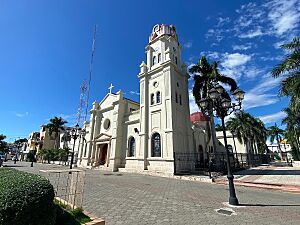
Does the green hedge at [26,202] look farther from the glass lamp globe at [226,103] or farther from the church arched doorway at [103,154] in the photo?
the church arched doorway at [103,154]

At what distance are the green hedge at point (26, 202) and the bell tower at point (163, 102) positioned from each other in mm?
15874

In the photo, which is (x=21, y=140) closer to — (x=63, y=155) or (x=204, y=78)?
(x=63, y=155)

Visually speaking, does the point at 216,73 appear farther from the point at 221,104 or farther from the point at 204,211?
the point at 204,211

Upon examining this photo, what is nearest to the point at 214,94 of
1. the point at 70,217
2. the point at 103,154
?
the point at 70,217

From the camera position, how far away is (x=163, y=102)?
2111 cm

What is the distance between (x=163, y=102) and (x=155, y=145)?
5.18 m

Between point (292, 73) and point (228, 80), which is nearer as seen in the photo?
point (292, 73)

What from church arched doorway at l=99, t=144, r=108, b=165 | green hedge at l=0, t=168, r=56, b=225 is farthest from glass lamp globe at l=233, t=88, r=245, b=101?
church arched doorway at l=99, t=144, r=108, b=165

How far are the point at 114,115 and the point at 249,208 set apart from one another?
74.1 feet

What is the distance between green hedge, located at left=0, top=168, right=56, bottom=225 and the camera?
2.79 metres

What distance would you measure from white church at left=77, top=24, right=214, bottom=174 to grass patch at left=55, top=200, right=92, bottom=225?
46.7ft

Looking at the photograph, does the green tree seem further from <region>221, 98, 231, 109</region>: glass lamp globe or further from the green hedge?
the green hedge

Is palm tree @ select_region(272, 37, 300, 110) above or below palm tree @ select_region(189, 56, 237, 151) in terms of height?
below

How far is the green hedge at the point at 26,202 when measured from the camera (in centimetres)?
279
